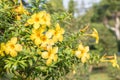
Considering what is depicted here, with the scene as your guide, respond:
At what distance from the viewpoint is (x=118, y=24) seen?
3152 centimetres

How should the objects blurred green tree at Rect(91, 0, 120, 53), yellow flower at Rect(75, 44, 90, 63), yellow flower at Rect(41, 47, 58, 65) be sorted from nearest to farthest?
yellow flower at Rect(41, 47, 58, 65)
yellow flower at Rect(75, 44, 90, 63)
blurred green tree at Rect(91, 0, 120, 53)

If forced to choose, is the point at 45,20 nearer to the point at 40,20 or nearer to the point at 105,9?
the point at 40,20

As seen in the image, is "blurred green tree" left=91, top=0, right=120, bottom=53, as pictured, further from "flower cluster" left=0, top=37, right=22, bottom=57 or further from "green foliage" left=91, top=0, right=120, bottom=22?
"flower cluster" left=0, top=37, right=22, bottom=57

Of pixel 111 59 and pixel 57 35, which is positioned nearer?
pixel 57 35

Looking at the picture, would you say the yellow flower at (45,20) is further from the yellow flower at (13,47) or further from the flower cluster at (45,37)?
the yellow flower at (13,47)

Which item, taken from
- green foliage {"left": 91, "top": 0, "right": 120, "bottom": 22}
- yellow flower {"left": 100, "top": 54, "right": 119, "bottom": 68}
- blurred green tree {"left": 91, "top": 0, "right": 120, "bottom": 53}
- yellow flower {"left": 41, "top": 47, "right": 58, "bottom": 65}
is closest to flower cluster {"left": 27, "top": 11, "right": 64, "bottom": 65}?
yellow flower {"left": 41, "top": 47, "right": 58, "bottom": 65}

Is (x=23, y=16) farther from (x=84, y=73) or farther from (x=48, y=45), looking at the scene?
(x=84, y=73)

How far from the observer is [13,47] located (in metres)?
2.04

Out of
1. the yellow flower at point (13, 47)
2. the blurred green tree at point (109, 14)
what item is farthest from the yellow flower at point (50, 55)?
the blurred green tree at point (109, 14)

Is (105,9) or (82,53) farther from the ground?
(105,9)

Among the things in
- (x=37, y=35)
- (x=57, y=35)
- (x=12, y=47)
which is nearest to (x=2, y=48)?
(x=12, y=47)

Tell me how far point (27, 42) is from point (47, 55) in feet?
0.68

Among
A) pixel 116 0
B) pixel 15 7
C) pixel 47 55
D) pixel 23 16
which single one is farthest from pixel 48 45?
pixel 116 0

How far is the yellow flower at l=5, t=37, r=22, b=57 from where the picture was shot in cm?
201
